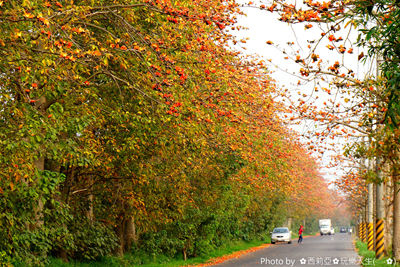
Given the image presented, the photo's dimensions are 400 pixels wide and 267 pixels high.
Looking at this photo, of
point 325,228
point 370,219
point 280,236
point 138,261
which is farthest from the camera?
point 325,228

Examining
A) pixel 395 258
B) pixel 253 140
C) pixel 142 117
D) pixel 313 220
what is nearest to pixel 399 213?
pixel 395 258

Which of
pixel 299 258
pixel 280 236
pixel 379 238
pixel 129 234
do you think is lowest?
pixel 280 236

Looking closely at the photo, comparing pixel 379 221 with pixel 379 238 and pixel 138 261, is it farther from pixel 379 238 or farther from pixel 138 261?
pixel 138 261

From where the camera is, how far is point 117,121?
12789mm

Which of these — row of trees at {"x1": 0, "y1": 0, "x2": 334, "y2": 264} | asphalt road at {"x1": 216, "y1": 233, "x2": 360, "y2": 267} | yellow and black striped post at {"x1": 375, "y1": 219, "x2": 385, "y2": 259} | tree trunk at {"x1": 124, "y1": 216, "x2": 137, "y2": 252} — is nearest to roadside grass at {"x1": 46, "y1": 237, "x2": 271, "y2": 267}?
row of trees at {"x1": 0, "y1": 0, "x2": 334, "y2": 264}

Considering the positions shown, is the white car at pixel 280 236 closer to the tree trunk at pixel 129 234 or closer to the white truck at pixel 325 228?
the tree trunk at pixel 129 234

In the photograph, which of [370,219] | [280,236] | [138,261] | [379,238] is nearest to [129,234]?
[138,261]

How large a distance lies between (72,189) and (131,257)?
3.82m

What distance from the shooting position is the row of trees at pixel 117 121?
923cm

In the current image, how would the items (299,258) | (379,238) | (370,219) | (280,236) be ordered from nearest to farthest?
(379,238) → (299,258) → (370,219) → (280,236)

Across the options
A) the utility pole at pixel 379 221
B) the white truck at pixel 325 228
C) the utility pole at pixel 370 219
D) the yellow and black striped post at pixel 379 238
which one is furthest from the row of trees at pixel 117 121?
the white truck at pixel 325 228

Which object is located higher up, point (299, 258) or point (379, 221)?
point (379, 221)

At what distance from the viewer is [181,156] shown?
50.2ft

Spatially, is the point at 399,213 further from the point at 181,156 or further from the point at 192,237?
the point at 192,237
